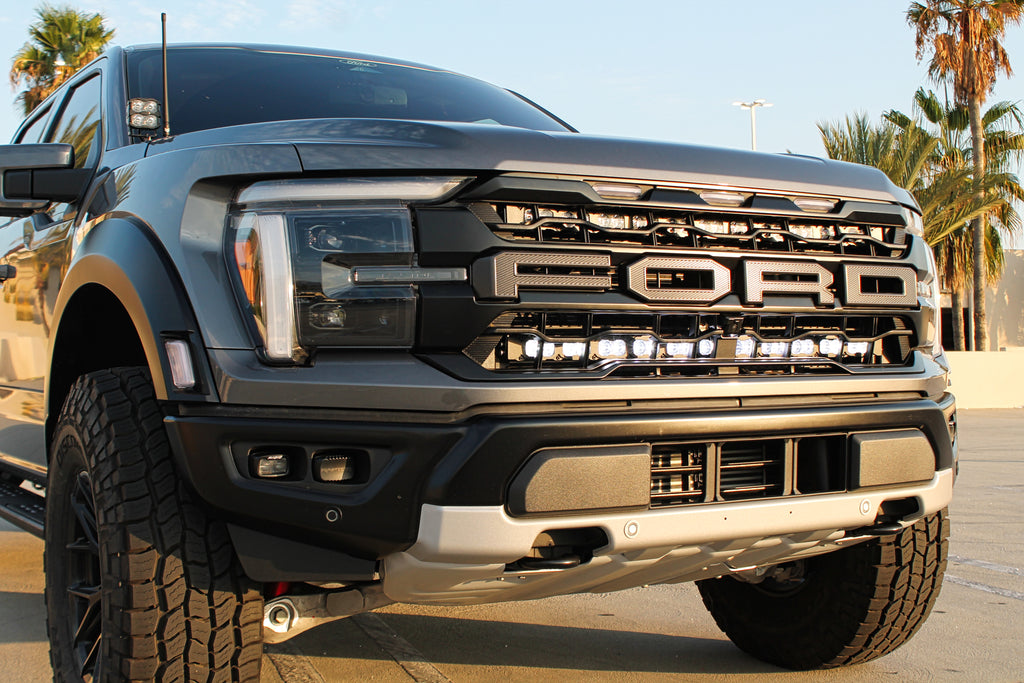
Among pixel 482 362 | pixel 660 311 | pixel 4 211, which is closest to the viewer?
pixel 482 362

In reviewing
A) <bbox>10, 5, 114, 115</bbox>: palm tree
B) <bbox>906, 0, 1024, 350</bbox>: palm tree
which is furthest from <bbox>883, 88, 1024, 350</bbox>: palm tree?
<bbox>10, 5, 114, 115</bbox>: palm tree

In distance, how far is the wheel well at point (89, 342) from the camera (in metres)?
2.63

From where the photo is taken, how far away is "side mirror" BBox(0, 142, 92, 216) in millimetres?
2830

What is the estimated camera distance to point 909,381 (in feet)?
8.26

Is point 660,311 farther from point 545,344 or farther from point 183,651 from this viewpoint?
point 183,651

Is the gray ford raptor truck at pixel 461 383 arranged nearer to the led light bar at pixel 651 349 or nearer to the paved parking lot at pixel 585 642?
the led light bar at pixel 651 349

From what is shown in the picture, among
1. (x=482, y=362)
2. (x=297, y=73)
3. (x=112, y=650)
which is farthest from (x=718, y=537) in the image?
(x=297, y=73)

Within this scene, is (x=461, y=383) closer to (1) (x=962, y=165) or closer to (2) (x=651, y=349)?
(2) (x=651, y=349)

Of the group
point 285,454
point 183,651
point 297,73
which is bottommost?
point 183,651

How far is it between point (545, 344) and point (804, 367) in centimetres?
69

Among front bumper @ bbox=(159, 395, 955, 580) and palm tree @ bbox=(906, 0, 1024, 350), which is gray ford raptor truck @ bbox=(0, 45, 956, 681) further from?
palm tree @ bbox=(906, 0, 1024, 350)

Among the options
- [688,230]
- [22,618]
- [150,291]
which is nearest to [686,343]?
[688,230]

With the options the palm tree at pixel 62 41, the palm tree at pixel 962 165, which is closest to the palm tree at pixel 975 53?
the palm tree at pixel 962 165

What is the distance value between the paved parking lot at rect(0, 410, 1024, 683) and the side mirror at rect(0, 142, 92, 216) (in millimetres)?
1488
